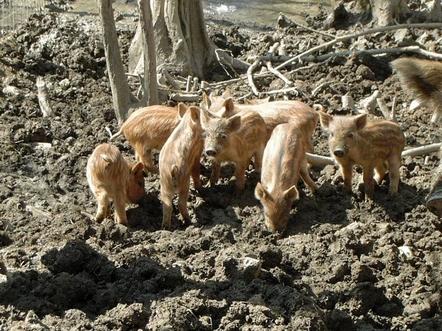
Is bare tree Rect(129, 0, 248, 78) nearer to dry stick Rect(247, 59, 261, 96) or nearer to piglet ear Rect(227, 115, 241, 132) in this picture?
dry stick Rect(247, 59, 261, 96)

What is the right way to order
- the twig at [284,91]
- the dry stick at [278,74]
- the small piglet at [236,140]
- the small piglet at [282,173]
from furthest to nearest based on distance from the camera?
the dry stick at [278,74] → the twig at [284,91] → the small piglet at [236,140] → the small piglet at [282,173]

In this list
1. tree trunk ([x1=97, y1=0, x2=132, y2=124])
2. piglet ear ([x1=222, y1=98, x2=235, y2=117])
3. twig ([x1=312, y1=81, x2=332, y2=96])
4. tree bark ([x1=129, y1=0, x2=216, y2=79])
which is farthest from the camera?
tree bark ([x1=129, y1=0, x2=216, y2=79])

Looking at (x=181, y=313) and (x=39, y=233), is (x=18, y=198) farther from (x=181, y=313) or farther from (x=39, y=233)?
(x=181, y=313)

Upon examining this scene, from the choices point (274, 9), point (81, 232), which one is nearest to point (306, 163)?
point (81, 232)

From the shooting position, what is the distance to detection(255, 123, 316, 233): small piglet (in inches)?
269

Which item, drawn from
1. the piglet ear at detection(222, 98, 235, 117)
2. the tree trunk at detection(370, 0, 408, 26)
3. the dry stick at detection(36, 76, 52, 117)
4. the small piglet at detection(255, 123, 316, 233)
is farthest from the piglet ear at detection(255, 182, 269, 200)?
the tree trunk at detection(370, 0, 408, 26)

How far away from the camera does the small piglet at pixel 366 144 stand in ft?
23.4

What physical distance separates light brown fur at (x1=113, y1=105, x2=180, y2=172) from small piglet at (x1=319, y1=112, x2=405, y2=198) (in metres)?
1.29

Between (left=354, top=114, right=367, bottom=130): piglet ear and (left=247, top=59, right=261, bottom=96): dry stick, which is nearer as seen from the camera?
(left=354, top=114, right=367, bottom=130): piglet ear

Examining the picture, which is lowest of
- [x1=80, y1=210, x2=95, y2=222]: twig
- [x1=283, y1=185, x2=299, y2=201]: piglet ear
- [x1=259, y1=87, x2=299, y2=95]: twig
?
[x1=80, y1=210, x2=95, y2=222]: twig

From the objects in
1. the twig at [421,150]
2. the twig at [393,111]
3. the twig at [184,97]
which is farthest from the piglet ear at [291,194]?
the twig at [184,97]

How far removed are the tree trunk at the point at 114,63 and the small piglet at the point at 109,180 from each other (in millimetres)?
1417

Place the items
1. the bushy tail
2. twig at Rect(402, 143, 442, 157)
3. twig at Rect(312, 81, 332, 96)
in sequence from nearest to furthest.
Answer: the bushy tail
twig at Rect(402, 143, 442, 157)
twig at Rect(312, 81, 332, 96)

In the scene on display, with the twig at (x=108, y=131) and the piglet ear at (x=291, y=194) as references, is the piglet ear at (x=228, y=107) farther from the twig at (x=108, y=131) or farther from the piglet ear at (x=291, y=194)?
Answer: the twig at (x=108, y=131)
